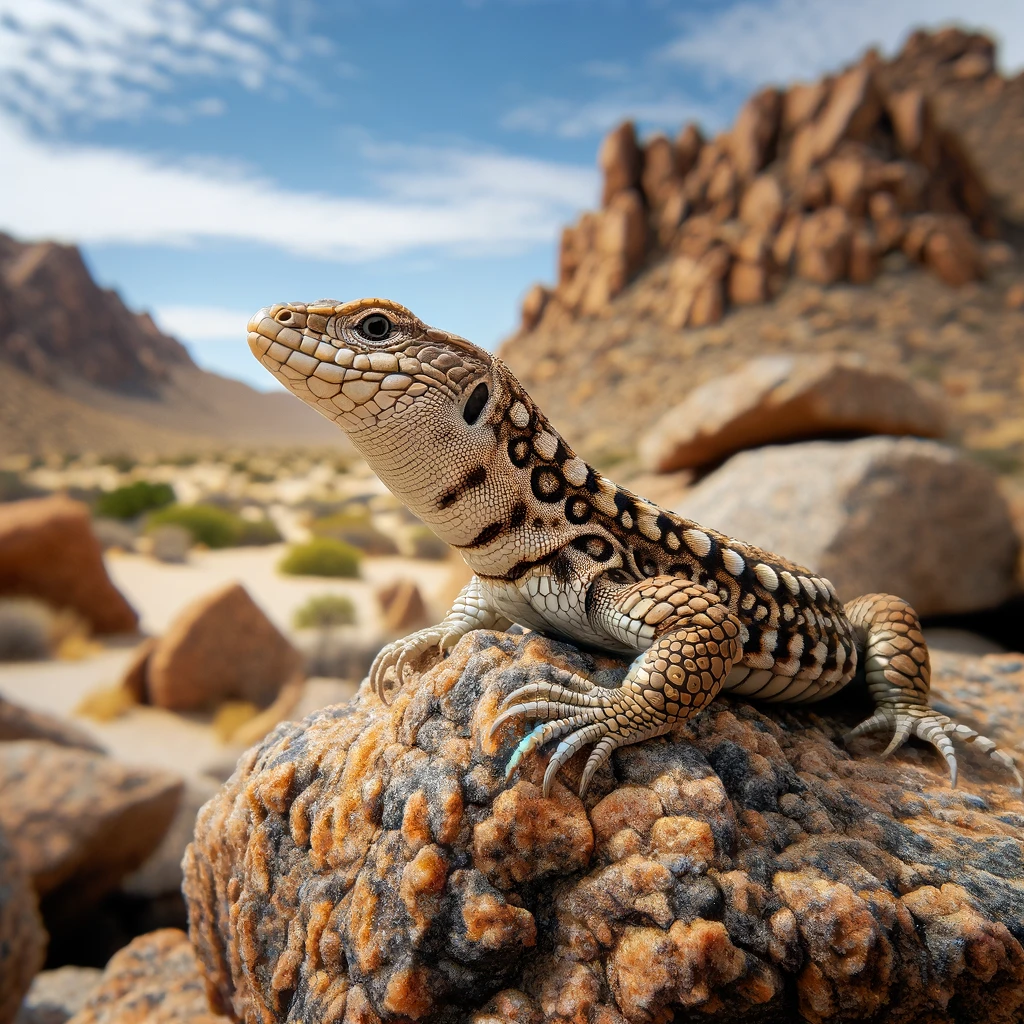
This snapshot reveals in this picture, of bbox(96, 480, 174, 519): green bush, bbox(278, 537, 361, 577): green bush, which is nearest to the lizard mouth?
bbox(278, 537, 361, 577): green bush

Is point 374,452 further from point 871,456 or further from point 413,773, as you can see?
point 871,456

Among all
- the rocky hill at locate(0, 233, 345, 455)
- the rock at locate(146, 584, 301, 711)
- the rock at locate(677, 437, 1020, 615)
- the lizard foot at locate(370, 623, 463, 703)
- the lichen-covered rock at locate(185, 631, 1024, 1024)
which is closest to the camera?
the lichen-covered rock at locate(185, 631, 1024, 1024)

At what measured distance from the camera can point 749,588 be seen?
2.98 m

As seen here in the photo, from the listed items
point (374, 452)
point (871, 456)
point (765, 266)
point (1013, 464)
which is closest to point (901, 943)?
point (374, 452)

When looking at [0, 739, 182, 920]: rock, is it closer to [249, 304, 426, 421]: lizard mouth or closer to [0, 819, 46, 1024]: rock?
[0, 819, 46, 1024]: rock

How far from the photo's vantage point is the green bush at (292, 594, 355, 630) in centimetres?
1501

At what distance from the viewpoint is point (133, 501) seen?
2686 cm

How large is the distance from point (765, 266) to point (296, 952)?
128ft

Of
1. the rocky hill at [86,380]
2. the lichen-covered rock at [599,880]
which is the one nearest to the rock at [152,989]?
the lichen-covered rock at [599,880]

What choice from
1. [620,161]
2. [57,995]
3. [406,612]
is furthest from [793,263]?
[57,995]

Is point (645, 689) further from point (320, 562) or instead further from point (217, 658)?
point (320, 562)

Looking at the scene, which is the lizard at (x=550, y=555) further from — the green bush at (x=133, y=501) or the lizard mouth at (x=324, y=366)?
the green bush at (x=133, y=501)

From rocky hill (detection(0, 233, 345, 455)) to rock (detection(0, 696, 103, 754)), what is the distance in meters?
63.8

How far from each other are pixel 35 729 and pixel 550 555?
7.29 metres
